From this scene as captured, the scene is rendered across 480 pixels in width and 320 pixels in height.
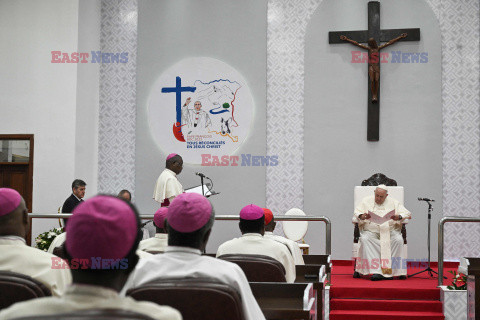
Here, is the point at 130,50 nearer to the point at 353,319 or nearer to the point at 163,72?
the point at 163,72

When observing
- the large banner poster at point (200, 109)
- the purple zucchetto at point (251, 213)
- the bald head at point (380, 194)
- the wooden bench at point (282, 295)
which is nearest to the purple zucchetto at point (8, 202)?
the wooden bench at point (282, 295)

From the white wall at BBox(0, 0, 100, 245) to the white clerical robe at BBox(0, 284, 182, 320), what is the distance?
8.32 metres

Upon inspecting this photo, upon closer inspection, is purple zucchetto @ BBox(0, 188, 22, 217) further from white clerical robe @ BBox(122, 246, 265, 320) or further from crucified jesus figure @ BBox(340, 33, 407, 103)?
crucified jesus figure @ BBox(340, 33, 407, 103)

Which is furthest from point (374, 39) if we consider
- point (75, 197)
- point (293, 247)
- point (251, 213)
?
point (251, 213)

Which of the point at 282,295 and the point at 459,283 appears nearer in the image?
the point at 282,295

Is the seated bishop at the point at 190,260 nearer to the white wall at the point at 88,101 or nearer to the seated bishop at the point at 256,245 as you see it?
the seated bishop at the point at 256,245

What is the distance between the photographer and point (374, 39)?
30.7 ft

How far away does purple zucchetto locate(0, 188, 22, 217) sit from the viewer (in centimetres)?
267

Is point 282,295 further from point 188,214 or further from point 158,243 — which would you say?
point 158,243

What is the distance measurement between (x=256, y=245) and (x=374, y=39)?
5982mm

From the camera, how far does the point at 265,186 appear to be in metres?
9.80

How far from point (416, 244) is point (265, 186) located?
2.58 meters

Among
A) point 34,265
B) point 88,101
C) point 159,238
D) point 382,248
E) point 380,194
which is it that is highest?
point 88,101

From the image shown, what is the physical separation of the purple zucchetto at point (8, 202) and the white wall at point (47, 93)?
6924mm
